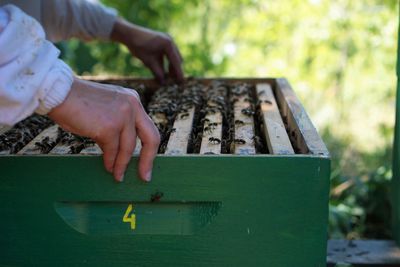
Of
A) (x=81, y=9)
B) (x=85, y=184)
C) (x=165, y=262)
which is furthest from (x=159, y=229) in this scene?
(x=81, y=9)

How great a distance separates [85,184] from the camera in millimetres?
1377

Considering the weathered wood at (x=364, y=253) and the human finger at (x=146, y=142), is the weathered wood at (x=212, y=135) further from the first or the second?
the weathered wood at (x=364, y=253)

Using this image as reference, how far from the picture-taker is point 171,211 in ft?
4.61

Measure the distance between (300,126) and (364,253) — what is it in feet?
2.62

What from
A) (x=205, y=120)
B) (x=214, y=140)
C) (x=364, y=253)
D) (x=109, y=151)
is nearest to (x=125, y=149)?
(x=109, y=151)

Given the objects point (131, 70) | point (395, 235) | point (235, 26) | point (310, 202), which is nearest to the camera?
point (310, 202)

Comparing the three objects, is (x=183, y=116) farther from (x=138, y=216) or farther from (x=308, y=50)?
(x=308, y=50)

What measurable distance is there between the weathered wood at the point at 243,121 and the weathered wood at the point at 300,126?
4.6 inches

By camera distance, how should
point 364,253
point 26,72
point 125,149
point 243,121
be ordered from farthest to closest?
point 364,253 → point 243,121 → point 125,149 → point 26,72

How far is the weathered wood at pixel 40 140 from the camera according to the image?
1.47m

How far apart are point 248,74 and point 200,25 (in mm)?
583

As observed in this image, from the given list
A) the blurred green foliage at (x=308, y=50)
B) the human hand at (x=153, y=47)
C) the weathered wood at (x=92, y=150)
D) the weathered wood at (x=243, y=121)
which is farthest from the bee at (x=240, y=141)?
the blurred green foliage at (x=308, y=50)

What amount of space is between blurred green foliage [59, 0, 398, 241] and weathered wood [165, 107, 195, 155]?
2162mm

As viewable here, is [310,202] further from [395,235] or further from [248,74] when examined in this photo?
[248,74]
